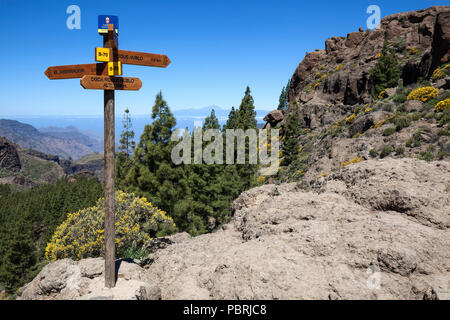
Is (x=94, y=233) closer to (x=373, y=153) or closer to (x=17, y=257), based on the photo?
(x=373, y=153)

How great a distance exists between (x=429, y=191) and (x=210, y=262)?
6527 millimetres

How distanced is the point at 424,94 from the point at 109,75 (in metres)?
21.8

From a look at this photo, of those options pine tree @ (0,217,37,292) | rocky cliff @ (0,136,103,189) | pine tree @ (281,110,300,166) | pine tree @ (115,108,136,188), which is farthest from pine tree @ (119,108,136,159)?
rocky cliff @ (0,136,103,189)

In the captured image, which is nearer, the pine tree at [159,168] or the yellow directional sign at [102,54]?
the yellow directional sign at [102,54]

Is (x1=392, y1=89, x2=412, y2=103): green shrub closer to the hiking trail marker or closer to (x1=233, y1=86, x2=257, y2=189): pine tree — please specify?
(x1=233, y1=86, x2=257, y2=189): pine tree

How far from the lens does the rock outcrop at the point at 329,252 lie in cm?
500

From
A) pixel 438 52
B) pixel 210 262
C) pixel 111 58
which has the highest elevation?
pixel 438 52

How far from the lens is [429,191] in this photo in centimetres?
715

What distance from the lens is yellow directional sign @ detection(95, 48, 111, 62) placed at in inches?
233

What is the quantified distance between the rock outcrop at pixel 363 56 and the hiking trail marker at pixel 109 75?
4228 centimetres

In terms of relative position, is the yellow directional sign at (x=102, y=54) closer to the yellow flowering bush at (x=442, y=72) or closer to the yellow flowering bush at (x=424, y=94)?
the yellow flowering bush at (x=424, y=94)

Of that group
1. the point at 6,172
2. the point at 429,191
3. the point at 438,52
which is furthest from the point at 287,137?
the point at 6,172

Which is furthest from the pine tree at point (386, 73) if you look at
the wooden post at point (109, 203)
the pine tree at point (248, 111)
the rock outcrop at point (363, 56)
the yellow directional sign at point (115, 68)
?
the wooden post at point (109, 203)
